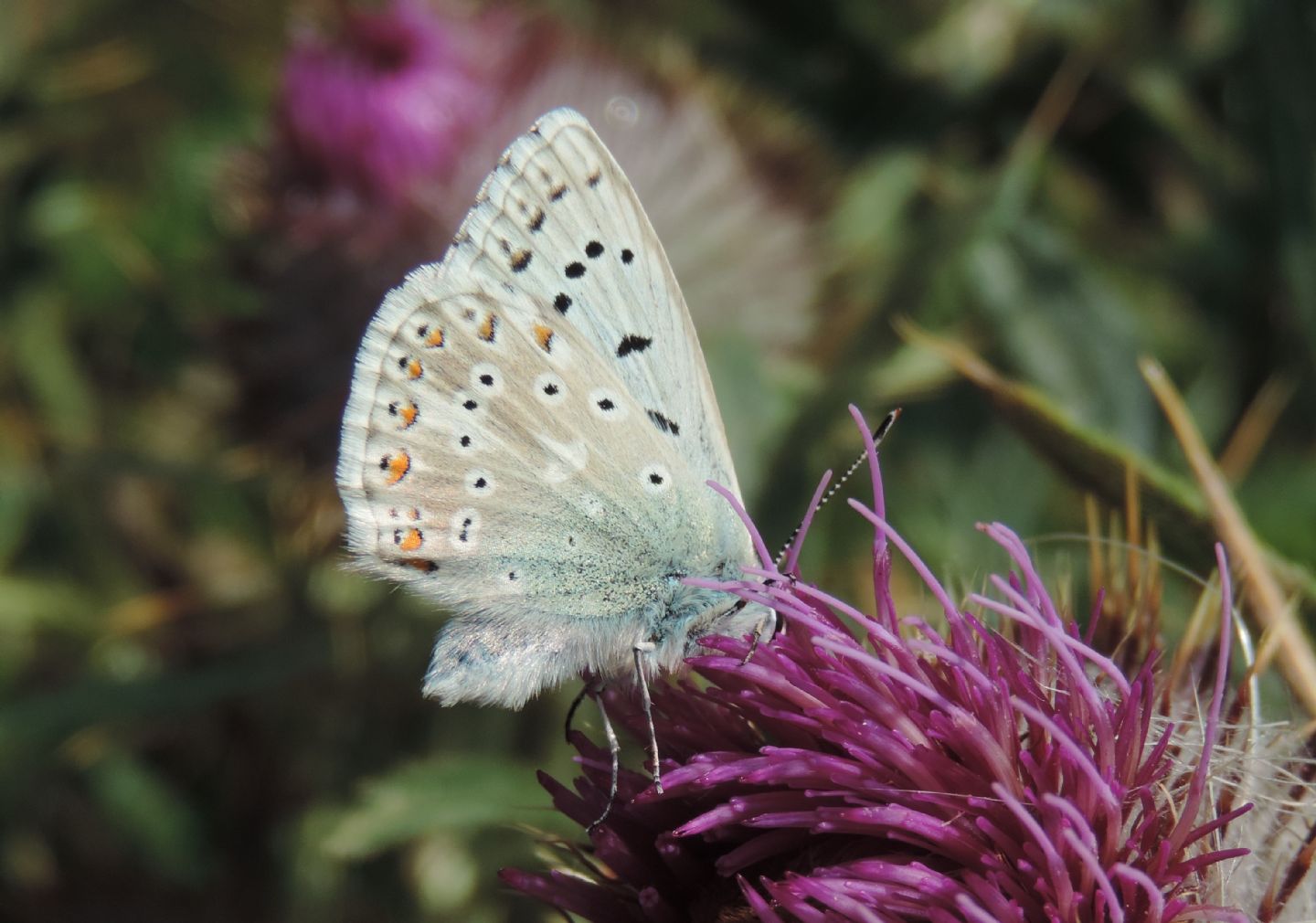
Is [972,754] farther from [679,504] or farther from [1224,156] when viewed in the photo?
[1224,156]

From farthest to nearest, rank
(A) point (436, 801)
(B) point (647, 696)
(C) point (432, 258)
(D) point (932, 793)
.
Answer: (C) point (432, 258)
(A) point (436, 801)
(B) point (647, 696)
(D) point (932, 793)

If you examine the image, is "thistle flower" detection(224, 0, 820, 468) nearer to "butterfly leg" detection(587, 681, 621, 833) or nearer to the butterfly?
the butterfly

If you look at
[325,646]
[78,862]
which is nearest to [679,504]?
[325,646]

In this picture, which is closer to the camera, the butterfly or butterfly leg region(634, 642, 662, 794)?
butterfly leg region(634, 642, 662, 794)

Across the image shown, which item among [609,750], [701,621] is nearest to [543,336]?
[701,621]

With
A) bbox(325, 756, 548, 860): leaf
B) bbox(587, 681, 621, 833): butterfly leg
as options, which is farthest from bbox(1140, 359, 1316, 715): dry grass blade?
bbox(325, 756, 548, 860): leaf

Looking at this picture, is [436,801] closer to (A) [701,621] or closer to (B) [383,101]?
(A) [701,621]
